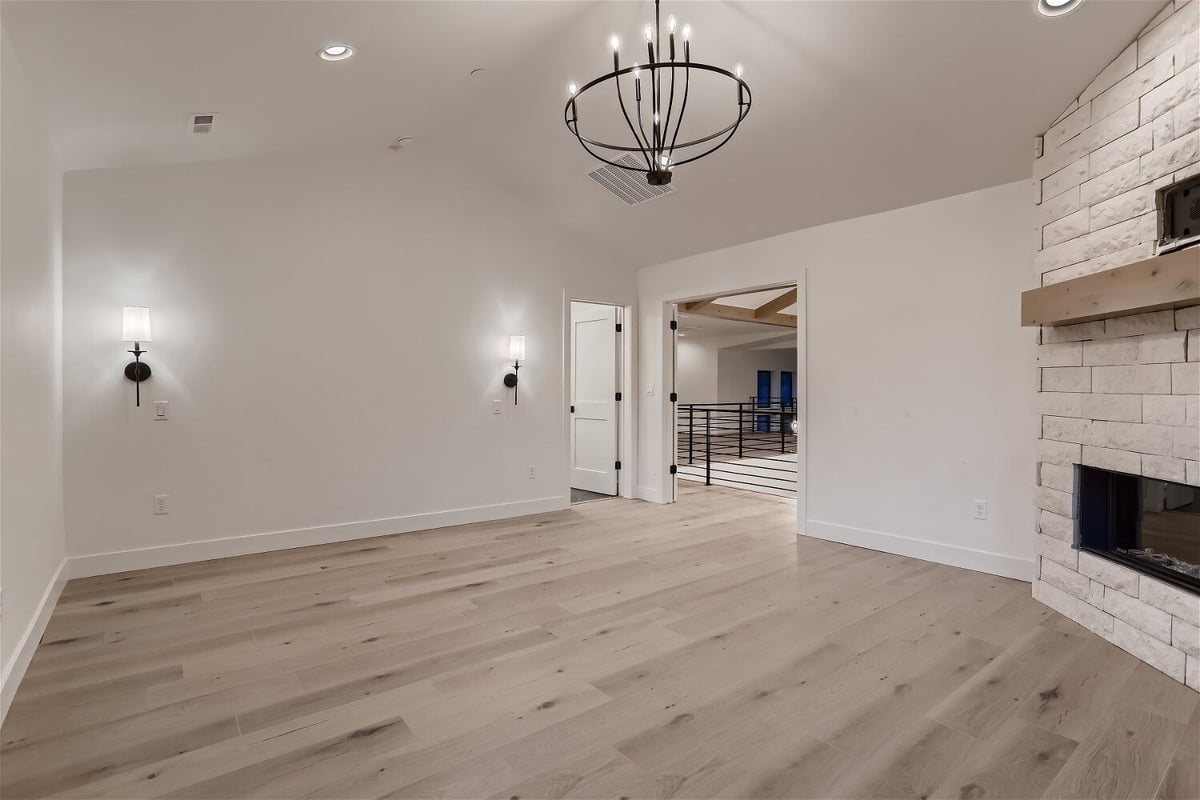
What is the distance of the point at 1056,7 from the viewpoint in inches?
111

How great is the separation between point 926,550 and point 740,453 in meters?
4.32

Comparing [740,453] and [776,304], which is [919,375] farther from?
[776,304]

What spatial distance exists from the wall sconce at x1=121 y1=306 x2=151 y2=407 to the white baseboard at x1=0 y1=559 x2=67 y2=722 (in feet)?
4.06

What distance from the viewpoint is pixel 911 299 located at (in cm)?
457

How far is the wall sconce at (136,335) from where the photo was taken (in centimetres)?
407

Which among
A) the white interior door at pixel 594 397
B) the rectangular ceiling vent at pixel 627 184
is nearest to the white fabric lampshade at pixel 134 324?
the rectangular ceiling vent at pixel 627 184

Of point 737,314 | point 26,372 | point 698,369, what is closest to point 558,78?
point 26,372

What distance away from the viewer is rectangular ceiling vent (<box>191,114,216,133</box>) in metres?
3.61

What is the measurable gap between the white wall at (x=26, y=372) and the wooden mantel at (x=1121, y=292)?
4514mm

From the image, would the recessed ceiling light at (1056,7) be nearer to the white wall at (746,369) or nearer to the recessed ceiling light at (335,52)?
the recessed ceiling light at (335,52)

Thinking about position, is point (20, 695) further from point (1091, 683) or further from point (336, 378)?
point (1091, 683)

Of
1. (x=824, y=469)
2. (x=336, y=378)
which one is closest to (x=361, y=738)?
(x=336, y=378)

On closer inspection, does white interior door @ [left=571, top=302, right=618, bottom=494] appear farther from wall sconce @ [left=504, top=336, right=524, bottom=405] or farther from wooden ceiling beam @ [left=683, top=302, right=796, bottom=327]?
wooden ceiling beam @ [left=683, top=302, right=796, bottom=327]

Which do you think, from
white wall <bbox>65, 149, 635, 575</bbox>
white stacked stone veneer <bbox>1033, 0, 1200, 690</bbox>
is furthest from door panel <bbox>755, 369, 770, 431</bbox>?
white stacked stone veneer <bbox>1033, 0, 1200, 690</bbox>
